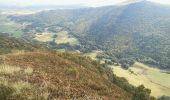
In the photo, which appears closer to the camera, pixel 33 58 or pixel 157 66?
pixel 33 58

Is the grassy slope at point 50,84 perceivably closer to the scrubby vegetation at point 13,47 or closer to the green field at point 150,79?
the scrubby vegetation at point 13,47

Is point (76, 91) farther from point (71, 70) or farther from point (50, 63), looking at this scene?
point (50, 63)

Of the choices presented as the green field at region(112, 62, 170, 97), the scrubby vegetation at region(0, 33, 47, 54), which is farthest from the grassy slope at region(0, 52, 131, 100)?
the green field at region(112, 62, 170, 97)

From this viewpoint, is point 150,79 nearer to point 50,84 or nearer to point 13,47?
point 13,47

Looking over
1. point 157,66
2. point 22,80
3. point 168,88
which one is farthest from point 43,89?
point 157,66

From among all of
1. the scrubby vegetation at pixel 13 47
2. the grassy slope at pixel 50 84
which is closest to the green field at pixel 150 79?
the scrubby vegetation at pixel 13 47

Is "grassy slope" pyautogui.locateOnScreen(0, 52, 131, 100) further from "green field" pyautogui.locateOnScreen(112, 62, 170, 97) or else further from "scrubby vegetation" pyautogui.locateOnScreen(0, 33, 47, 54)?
"green field" pyautogui.locateOnScreen(112, 62, 170, 97)

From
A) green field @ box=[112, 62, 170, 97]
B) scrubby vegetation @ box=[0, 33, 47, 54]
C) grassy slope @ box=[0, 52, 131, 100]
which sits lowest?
green field @ box=[112, 62, 170, 97]

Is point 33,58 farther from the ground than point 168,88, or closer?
farther from the ground

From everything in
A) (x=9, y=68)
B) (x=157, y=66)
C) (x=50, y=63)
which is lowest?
(x=157, y=66)

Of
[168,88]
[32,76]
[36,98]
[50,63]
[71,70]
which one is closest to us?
[36,98]

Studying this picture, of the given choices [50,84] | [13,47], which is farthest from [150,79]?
[50,84]
